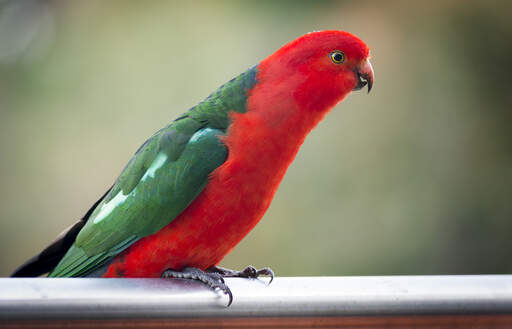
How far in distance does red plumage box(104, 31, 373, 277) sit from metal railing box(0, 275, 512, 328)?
1.06 feet

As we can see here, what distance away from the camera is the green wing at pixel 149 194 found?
1.12 metres

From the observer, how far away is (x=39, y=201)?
3350 mm

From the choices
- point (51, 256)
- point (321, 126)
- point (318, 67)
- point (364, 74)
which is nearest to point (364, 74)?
point (364, 74)

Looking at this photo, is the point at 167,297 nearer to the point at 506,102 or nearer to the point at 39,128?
the point at 39,128

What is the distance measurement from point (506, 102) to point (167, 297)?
344cm

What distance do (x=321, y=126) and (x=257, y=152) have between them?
2.55 metres

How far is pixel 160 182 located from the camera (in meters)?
1.16

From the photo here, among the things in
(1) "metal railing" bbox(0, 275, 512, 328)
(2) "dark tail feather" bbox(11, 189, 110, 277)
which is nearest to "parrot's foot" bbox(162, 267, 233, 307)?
(1) "metal railing" bbox(0, 275, 512, 328)

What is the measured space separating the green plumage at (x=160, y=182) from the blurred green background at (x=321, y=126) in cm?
202

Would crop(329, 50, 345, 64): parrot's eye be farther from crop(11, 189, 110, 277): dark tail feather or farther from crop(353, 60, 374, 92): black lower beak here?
crop(11, 189, 110, 277): dark tail feather

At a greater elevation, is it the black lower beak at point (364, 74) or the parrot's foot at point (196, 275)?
the black lower beak at point (364, 74)

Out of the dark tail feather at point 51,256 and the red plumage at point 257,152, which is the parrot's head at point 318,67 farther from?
the dark tail feather at point 51,256

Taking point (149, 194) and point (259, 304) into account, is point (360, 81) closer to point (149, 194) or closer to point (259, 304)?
point (149, 194)

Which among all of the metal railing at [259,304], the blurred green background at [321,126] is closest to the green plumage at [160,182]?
the metal railing at [259,304]
